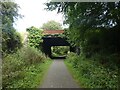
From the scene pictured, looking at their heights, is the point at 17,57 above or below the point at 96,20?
below

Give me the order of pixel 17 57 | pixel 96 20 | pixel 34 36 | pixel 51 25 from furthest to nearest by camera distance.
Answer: pixel 51 25
pixel 34 36
pixel 17 57
pixel 96 20

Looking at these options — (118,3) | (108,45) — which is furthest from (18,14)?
(118,3)

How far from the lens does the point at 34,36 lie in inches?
1283

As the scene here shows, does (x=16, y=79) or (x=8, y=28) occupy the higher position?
(x=8, y=28)

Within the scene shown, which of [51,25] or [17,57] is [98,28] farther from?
[51,25]

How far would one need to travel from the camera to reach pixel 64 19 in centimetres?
1778

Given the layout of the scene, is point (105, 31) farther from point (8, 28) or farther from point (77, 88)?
point (8, 28)

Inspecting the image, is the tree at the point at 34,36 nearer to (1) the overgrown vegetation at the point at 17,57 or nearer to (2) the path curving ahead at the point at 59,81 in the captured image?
(1) the overgrown vegetation at the point at 17,57

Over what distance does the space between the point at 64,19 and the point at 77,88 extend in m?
8.53

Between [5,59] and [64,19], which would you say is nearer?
[5,59]

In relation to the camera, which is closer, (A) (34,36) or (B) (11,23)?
(B) (11,23)

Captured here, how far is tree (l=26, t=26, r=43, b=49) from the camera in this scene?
106 feet

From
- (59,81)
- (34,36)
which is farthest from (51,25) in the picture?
(59,81)

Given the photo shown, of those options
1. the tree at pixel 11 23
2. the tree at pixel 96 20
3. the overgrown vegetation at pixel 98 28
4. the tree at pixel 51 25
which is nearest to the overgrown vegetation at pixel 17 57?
the tree at pixel 11 23
